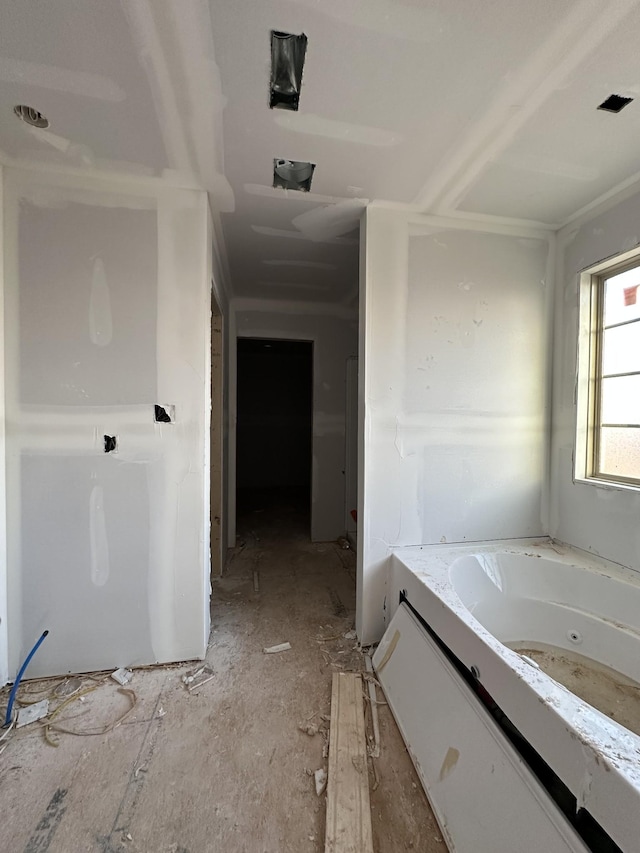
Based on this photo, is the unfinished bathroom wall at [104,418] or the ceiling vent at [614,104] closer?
the ceiling vent at [614,104]

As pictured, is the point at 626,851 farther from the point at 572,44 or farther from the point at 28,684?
the point at 28,684

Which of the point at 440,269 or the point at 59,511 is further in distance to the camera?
the point at 440,269

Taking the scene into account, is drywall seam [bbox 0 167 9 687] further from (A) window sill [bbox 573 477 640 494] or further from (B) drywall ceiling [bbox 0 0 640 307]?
(A) window sill [bbox 573 477 640 494]

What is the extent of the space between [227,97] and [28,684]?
8.90 feet

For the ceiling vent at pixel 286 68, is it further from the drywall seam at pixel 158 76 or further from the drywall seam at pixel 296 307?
the drywall seam at pixel 296 307

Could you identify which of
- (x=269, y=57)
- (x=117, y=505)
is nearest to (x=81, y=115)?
(x=269, y=57)

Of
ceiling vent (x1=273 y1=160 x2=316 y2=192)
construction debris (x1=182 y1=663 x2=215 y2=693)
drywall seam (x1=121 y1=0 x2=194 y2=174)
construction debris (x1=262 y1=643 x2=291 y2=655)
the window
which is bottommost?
construction debris (x1=182 y1=663 x2=215 y2=693)

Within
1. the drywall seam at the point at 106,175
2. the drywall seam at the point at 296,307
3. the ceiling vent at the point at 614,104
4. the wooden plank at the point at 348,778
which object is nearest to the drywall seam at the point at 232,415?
the drywall seam at the point at 296,307

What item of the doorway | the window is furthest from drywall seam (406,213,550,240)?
the doorway

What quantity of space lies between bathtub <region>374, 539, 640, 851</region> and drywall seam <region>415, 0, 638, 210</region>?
6.37 ft

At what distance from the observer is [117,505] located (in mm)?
1795

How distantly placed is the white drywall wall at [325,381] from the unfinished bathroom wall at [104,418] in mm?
1708

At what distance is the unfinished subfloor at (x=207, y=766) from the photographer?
3.62ft

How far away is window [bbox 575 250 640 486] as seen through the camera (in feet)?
6.26
